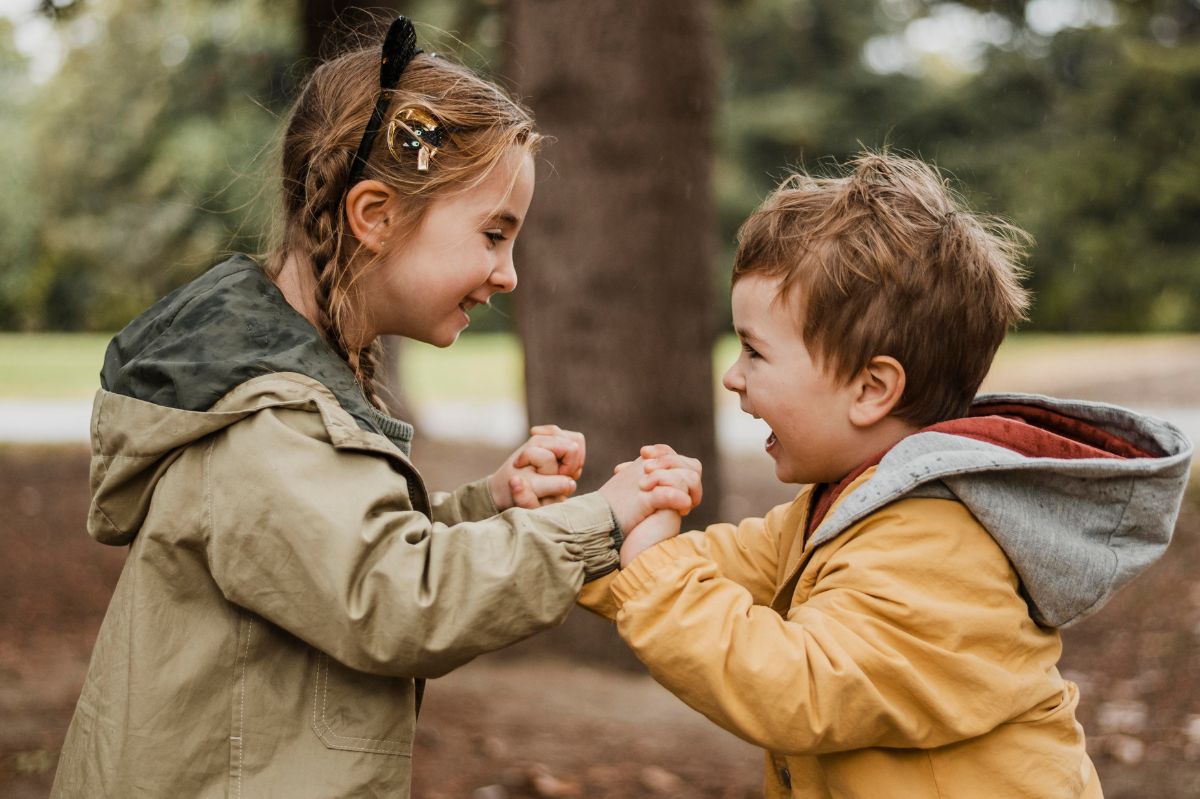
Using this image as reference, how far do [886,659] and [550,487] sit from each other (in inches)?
32.9

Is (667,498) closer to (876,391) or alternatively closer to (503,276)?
(876,391)

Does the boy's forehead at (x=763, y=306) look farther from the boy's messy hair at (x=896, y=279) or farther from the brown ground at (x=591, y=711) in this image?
the brown ground at (x=591, y=711)

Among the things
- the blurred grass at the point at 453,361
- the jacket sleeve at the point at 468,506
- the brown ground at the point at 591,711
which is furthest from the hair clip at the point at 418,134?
the blurred grass at the point at 453,361

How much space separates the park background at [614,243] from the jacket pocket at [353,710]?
3.32ft

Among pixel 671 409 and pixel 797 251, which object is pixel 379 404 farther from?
pixel 671 409

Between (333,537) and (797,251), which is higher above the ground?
(797,251)

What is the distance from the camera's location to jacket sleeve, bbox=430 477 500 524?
2.56m

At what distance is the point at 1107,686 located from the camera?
17.5 feet

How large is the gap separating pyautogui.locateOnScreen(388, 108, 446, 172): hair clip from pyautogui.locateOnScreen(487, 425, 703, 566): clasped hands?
62 centimetres

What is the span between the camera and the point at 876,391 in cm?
216

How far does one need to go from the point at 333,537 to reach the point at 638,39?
3.28 m

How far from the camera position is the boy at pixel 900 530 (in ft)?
6.10

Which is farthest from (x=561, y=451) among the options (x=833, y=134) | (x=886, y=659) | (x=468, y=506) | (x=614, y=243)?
(x=833, y=134)

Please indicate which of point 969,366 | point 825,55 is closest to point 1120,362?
point 825,55
